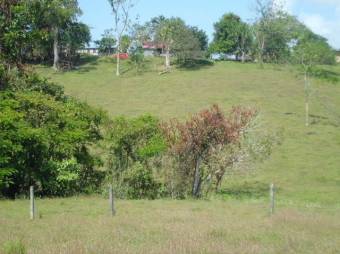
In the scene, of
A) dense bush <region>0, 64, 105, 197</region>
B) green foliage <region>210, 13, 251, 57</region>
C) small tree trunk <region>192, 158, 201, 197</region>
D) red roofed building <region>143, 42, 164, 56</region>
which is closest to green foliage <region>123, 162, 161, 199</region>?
dense bush <region>0, 64, 105, 197</region>

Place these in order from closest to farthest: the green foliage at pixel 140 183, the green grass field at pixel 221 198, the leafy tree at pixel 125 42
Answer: the green grass field at pixel 221 198, the green foliage at pixel 140 183, the leafy tree at pixel 125 42

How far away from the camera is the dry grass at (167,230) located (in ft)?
38.6

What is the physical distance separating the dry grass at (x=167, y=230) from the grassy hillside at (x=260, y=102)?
13.6m

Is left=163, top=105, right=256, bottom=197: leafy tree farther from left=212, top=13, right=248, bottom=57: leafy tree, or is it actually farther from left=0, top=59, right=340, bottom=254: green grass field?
left=212, top=13, right=248, bottom=57: leafy tree

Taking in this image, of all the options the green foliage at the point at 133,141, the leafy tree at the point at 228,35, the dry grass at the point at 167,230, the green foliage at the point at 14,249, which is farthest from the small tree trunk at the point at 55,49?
the green foliage at the point at 14,249

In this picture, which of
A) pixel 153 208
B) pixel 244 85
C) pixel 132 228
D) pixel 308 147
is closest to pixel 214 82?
pixel 244 85

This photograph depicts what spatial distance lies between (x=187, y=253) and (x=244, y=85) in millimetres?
65656

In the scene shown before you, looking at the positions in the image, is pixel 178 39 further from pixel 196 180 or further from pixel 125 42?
pixel 196 180

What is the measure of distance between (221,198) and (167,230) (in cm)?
1491

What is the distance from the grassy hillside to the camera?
3858cm

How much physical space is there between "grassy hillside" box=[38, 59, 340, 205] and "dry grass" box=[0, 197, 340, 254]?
13591 millimetres

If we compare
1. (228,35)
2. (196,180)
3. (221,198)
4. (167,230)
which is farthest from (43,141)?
(228,35)

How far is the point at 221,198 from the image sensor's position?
2948cm

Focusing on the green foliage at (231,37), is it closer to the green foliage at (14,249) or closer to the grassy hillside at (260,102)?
the grassy hillside at (260,102)
